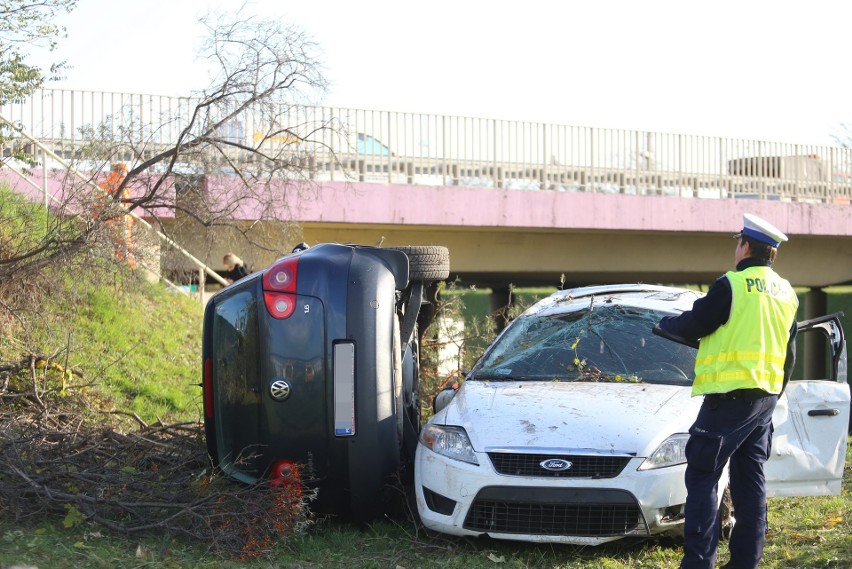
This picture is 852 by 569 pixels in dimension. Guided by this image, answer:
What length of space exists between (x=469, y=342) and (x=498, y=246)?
9003mm

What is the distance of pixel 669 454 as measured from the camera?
5254 millimetres

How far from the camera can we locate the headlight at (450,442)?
543 centimetres

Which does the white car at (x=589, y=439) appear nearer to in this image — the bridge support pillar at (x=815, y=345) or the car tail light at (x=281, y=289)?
the car tail light at (x=281, y=289)

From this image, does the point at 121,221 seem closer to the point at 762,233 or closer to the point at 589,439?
the point at 589,439

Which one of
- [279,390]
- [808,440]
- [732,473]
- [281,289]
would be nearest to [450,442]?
[279,390]

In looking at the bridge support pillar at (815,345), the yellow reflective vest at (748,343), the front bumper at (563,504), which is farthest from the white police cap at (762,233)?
the bridge support pillar at (815,345)

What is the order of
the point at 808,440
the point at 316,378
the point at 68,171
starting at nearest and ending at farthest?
the point at 316,378, the point at 808,440, the point at 68,171

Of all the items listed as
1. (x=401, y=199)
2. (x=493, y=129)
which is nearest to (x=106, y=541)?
(x=401, y=199)

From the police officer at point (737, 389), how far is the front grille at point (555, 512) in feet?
1.37

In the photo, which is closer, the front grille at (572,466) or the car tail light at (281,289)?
the front grille at (572,466)

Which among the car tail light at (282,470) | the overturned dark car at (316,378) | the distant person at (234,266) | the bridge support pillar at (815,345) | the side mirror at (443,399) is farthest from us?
the bridge support pillar at (815,345)

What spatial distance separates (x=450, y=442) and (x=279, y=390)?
3.45 ft

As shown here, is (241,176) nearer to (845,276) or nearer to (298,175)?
(298,175)

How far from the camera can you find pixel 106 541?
5.14 metres
